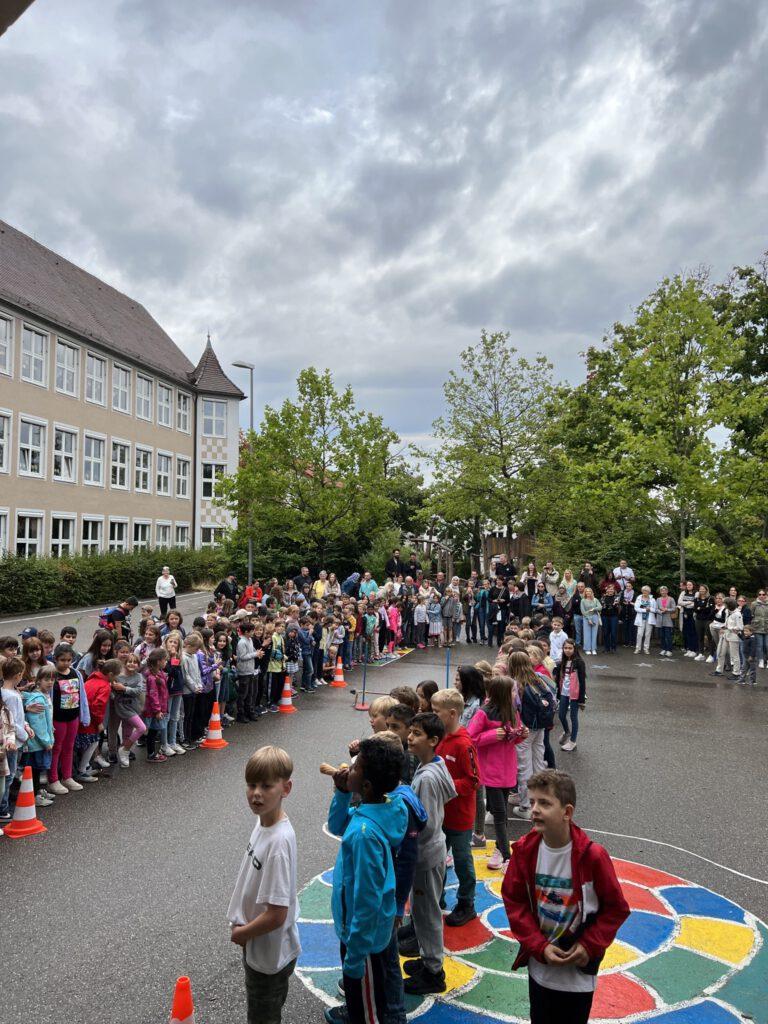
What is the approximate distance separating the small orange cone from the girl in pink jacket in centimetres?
429

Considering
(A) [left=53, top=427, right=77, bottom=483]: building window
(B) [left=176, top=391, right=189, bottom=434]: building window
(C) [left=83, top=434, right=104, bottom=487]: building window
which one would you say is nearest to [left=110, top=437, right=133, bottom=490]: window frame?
(C) [left=83, top=434, right=104, bottom=487]: building window

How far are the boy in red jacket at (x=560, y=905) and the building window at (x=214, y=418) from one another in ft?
148

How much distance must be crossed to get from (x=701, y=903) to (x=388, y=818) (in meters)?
3.53

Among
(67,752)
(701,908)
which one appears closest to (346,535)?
(67,752)

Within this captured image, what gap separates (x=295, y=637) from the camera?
14.8m

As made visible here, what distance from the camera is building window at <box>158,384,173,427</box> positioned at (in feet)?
139

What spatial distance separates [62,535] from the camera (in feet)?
110

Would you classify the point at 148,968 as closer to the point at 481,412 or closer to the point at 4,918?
the point at 4,918

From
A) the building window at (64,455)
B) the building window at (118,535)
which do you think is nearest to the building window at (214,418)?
the building window at (118,535)

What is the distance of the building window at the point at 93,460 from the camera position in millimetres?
35312

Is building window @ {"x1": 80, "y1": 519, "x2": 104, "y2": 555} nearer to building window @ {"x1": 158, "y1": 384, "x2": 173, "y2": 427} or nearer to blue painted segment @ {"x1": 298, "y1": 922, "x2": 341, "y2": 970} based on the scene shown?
building window @ {"x1": 158, "y1": 384, "x2": 173, "y2": 427}

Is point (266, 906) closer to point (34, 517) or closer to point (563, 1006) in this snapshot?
point (563, 1006)

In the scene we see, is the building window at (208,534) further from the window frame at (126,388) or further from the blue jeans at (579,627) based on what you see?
the blue jeans at (579,627)

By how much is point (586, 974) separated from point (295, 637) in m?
11.9
